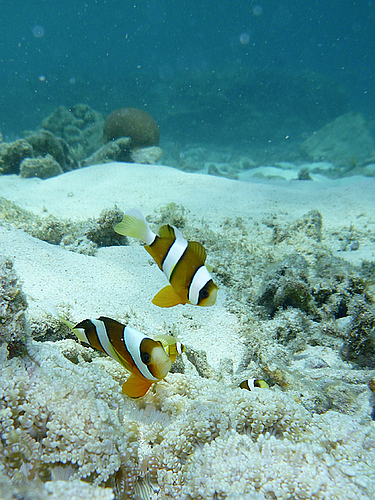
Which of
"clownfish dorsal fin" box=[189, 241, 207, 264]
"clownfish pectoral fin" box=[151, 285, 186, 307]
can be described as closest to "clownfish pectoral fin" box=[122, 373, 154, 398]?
"clownfish pectoral fin" box=[151, 285, 186, 307]

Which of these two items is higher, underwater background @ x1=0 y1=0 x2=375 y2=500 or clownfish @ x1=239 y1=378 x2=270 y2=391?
underwater background @ x1=0 y1=0 x2=375 y2=500

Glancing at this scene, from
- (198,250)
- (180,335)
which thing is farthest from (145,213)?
(198,250)

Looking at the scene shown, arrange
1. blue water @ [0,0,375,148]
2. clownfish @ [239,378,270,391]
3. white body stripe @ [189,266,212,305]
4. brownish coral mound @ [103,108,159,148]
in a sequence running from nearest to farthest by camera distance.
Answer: white body stripe @ [189,266,212,305]
clownfish @ [239,378,270,391]
brownish coral mound @ [103,108,159,148]
blue water @ [0,0,375,148]

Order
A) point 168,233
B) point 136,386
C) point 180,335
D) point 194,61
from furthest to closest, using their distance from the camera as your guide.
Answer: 1. point 194,61
2. point 180,335
3. point 136,386
4. point 168,233

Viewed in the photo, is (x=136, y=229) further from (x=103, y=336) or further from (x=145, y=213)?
(x=145, y=213)

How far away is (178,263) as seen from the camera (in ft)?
3.57

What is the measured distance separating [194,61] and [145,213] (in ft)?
138

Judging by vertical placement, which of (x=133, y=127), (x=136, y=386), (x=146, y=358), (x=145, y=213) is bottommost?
(x=136, y=386)

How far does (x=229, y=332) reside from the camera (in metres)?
2.74

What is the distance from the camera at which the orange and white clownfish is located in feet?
3.72

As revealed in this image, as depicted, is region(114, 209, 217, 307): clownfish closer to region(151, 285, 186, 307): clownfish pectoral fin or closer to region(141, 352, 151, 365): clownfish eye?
region(151, 285, 186, 307): clownfish pectoral fin

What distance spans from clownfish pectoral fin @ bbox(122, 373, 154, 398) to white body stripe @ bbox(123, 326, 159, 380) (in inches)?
5.4

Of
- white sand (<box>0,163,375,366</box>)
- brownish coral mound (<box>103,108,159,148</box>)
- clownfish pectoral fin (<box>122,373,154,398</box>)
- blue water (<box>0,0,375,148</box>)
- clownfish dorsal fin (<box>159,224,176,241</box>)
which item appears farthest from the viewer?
blue water (<box>0,0,375,148</box>)

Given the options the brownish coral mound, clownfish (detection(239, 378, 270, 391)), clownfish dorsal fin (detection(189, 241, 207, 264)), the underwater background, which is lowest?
clownfish (detection(239, 378, 270, 391))
